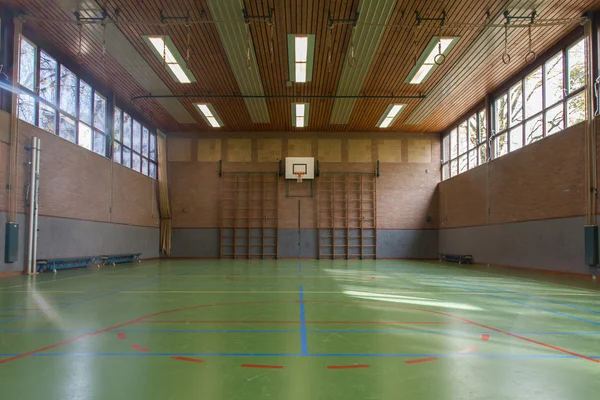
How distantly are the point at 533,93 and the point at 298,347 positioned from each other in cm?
1477

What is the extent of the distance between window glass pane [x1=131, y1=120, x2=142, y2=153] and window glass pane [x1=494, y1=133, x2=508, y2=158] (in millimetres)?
16625

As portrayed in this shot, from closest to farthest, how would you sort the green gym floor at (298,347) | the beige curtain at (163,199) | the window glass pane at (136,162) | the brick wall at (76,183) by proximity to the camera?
the green gym floor at (298,347) < the brick wall at (76,183) < the window glass pane at (136,162) < the beige curtain at (163,199)

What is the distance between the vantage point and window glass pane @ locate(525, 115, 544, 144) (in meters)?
14.6

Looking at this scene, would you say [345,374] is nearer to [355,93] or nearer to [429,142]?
[355,93]

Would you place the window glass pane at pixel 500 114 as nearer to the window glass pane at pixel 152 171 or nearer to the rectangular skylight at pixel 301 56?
the rectangular skylight at pixel 301 56

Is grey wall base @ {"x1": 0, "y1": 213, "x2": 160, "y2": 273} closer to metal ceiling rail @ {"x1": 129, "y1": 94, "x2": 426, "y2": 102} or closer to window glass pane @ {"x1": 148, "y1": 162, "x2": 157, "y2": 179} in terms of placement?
window glass pane @ {"x1": 148, "y1": 162, "x2": 157, "y2": 179}

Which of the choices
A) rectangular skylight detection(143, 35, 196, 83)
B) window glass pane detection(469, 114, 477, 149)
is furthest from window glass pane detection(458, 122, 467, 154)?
rectangular skylight detection(143, 35, 196, 83)

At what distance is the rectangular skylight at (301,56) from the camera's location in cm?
1261

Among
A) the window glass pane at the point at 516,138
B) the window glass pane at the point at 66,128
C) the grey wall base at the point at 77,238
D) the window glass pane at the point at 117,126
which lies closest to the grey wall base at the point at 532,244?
the window glass pane at the point at 516,138

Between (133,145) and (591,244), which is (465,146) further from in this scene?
(133,145)

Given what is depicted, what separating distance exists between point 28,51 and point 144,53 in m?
A: 3.26

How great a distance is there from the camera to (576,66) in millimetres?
12859

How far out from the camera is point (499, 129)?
58.4 ft

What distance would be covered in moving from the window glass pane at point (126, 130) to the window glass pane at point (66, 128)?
4.35 metres
